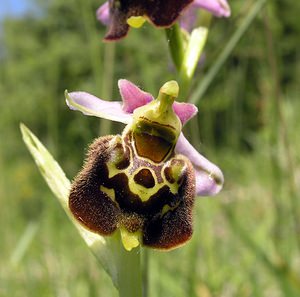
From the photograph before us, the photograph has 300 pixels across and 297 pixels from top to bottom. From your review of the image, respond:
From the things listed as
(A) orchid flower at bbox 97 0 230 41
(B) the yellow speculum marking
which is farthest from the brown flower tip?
(B) the yellow speculum marking

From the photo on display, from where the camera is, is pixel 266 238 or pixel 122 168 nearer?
pixel 122 168

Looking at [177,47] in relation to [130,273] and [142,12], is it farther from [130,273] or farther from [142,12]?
[130,273]

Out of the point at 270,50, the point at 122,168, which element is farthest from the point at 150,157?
the point at 270,50

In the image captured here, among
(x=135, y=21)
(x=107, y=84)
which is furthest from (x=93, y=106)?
(x=107, y=84)

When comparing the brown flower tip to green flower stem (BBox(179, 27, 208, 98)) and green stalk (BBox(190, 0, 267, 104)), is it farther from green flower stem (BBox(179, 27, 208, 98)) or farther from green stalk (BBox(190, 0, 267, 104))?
green stalk (BBox(190, 0, 267, 104))

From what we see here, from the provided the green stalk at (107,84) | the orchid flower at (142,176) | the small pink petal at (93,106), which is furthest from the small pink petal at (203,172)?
the green stalk at (107,84)

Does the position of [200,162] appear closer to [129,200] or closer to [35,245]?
[129,200]
